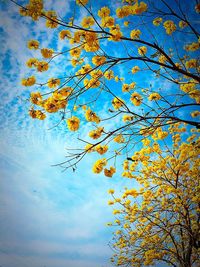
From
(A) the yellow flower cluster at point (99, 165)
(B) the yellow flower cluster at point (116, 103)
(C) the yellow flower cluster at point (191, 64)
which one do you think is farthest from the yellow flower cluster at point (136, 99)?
(A) the yellow flower cluster at point (99, 165)

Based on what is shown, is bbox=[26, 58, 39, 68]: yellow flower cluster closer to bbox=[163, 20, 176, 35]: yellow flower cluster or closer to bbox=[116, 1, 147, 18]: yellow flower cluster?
bbox=[116, 1, 147, 18]: yellow flower cluster

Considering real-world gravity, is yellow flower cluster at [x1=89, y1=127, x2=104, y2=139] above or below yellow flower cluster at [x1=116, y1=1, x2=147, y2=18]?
below

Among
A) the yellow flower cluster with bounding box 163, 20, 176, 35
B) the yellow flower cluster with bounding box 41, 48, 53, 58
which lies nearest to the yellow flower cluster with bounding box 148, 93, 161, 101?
the yellow flower cluster with bounding box 163, 20, 176, 35

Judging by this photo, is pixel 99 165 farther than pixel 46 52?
Yes

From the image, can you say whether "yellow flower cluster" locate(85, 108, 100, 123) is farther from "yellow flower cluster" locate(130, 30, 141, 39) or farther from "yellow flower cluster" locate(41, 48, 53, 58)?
"yellow flower cluster" locate(130, 30, 141, 39)

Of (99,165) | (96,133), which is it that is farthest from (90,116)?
(99,165)

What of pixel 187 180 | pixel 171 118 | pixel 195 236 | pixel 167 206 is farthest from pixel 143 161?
pixel 171 118

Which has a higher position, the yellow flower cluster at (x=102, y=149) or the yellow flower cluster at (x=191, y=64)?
the yellow flower cluster at (x=191, y=64)

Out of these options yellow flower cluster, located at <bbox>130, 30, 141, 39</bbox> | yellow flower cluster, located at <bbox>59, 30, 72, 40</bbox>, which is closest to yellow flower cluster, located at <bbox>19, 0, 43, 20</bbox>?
yellow flower cluster, located at <bbox>59, 30, 72, 40</bbox>

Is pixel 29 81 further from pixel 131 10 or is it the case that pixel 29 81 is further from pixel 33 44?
pixel 131 10

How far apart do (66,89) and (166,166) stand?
5.58 m

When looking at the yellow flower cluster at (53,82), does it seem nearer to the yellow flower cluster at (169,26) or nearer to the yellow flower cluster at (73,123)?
the yellow flower cluster at (73,123)

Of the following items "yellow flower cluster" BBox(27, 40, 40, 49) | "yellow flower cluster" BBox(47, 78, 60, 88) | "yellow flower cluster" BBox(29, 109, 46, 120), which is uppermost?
"yellow flower cluster" BBox(27, 40, 40, 49)

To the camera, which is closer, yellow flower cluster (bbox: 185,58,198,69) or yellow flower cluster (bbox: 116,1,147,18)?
yellow flower cluster (bbox: 116,1,147,18)
